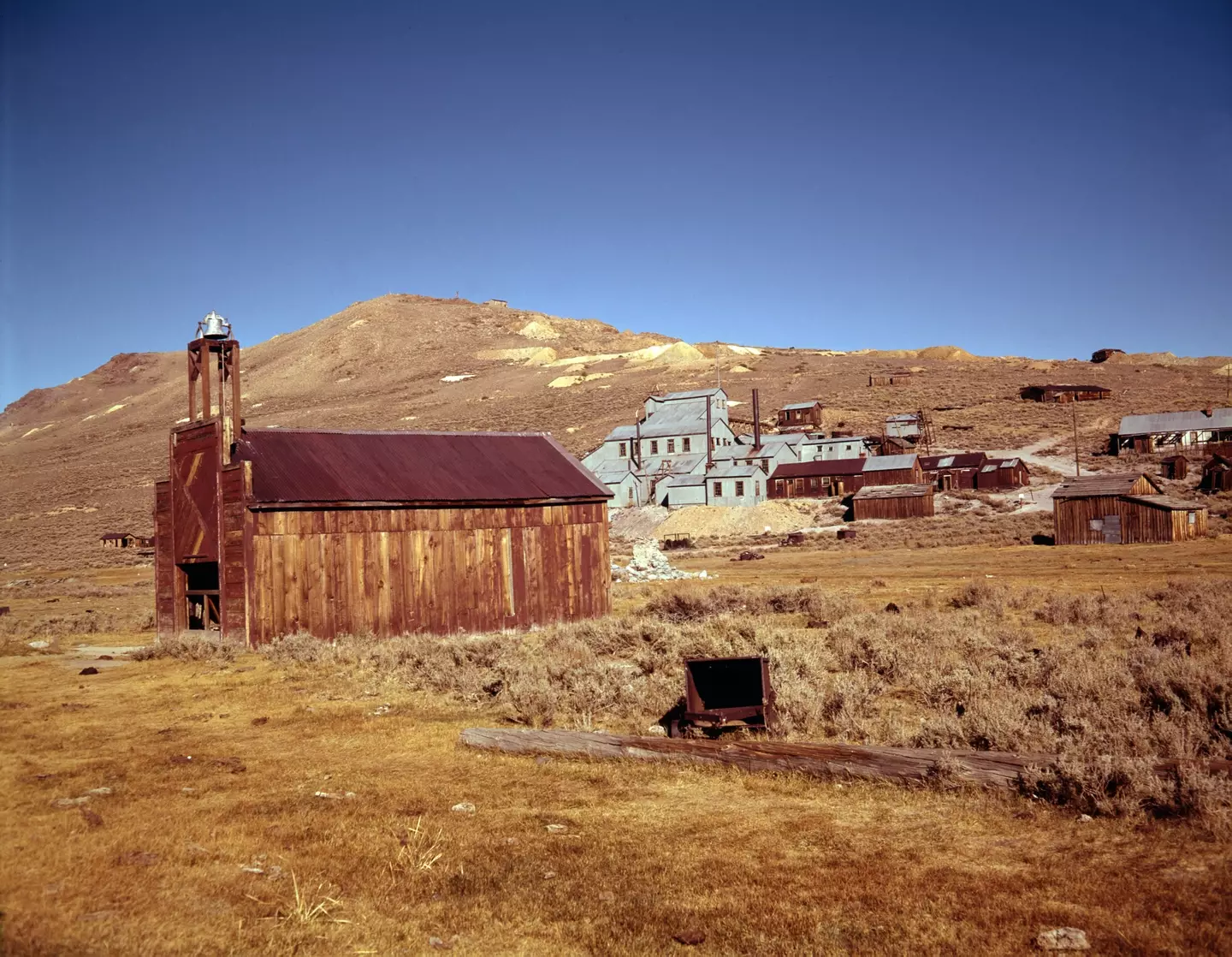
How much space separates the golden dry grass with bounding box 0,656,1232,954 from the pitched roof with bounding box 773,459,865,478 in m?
58.5

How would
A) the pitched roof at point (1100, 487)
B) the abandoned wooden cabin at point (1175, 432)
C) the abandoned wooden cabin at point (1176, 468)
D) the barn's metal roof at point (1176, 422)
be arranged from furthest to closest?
the barn's metal roof at point (1176, 422) < the abandoned wooden cabin at point (1175, 432) < the abandoned wooden cabin at point (1176, 468) < the pitched roof at point (1100, 487)

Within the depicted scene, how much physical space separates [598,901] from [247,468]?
1426 centimetres

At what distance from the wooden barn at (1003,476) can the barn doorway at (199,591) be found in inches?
2020

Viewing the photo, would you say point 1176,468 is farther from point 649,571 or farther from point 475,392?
point 475,392

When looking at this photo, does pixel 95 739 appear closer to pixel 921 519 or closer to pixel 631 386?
pixel 921 519

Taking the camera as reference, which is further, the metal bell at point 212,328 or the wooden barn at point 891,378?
A: the wooden barn at point 891,378

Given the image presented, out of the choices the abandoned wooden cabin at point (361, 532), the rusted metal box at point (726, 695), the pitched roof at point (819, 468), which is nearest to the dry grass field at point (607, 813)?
the rusted metal box at point (726, 695)

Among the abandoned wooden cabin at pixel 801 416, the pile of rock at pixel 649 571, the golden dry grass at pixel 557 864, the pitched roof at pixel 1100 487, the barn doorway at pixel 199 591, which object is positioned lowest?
the pile of rock at pixel 649 571

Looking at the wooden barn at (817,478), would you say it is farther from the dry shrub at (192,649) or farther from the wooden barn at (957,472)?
the dry shrub at (192,649)

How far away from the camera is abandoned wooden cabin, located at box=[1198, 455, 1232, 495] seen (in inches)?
2119

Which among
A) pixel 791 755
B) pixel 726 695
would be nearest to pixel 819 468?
pixel 726 695

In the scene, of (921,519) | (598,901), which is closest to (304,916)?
(598,901)

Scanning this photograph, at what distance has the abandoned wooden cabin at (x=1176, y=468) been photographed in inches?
2357

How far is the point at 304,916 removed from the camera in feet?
18.3
